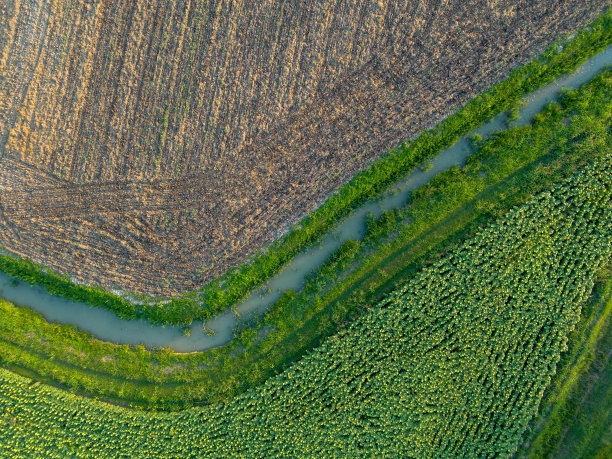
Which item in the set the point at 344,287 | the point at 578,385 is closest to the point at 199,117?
the point at 344,287

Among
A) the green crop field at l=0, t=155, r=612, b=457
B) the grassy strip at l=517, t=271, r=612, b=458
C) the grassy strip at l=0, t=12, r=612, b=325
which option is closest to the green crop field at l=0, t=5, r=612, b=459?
the grassy strip at l=0, t=12, r=612, b=325

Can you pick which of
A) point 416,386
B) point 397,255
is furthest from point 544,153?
point 416,386

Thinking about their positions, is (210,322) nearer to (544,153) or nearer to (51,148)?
(51,148)

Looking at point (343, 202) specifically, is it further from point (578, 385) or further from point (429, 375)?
point (578, 385)

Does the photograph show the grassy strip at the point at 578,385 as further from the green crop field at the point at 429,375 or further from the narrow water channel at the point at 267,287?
the narrow water channel at the point at 267,287

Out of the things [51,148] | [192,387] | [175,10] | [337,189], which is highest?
[175,10]

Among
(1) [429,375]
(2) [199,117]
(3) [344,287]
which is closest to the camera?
(1) [429,375]
